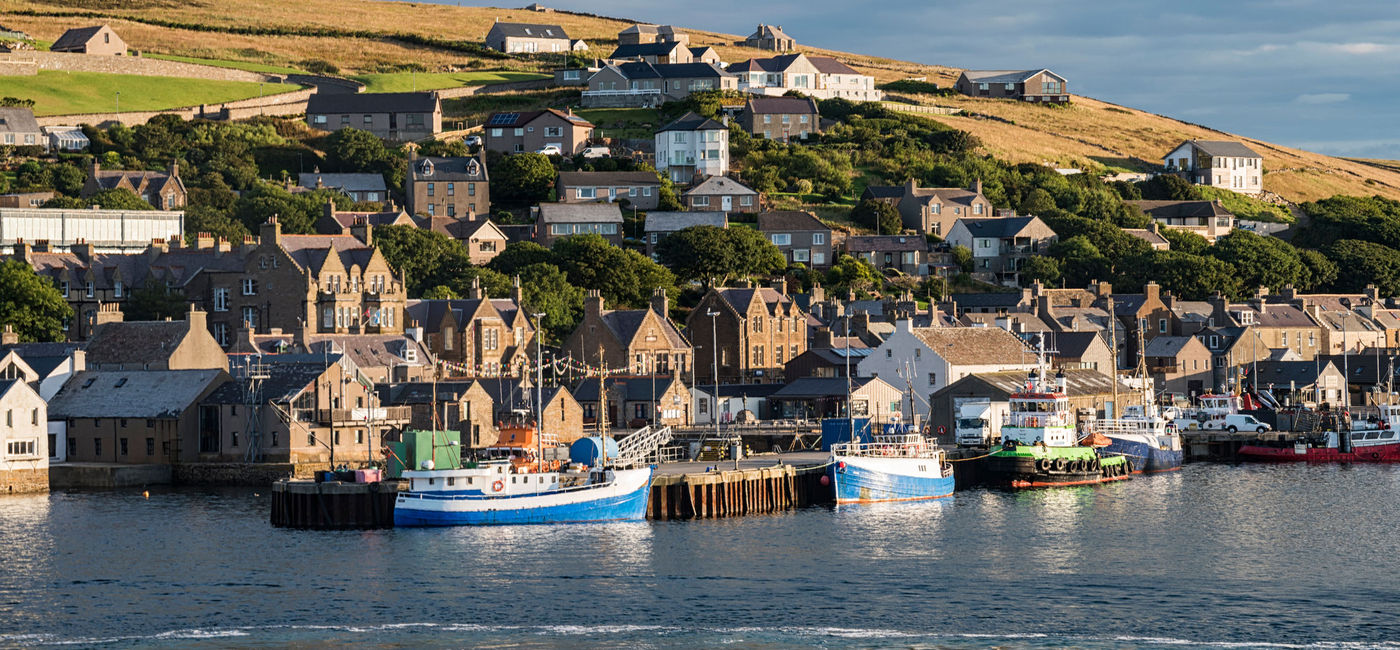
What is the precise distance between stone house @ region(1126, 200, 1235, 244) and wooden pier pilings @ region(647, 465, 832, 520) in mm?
110006

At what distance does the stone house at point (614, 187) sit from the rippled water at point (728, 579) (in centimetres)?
8502

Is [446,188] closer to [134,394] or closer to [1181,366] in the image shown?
[1181,366]

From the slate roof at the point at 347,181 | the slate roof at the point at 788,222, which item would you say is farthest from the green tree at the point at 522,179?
the slate roof at the point at 788,222

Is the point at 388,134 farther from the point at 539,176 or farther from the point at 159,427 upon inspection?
the point at 159,427

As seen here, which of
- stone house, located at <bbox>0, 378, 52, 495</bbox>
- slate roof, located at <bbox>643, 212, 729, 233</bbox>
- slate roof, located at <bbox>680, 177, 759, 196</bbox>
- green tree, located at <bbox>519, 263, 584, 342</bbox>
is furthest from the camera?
slate roof, located at <bbox>680, 177, 759, 196</bbox>

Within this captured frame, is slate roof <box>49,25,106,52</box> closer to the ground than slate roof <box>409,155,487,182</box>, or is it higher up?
higher up

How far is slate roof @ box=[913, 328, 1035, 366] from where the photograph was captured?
4154 inches

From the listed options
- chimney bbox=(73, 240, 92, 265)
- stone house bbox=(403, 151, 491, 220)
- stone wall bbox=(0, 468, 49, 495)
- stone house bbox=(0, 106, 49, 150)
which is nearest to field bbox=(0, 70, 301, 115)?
stone house bbox=(0, 106, 49, 150)

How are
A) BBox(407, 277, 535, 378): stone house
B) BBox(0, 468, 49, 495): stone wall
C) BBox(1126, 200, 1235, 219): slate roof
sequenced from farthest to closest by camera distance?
BBox(1126, 200, 1235, 219): slate roof < BBox(407, 277, 535, 378): stone house < BBox(0, 468, 49, 495): stone wall

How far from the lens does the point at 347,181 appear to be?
16225cm

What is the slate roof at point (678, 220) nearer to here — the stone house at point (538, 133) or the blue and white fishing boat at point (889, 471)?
the stone house at point (538, 133)

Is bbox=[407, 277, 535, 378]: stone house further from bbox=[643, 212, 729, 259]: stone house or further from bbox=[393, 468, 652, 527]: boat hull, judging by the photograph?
bbox=[643, 212, 729, 259]: stone house

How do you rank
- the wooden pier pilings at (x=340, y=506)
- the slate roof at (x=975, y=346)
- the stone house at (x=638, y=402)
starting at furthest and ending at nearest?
the slate roof at (x=975, y=346)
the stone house at (x=638, y=402)
the wooden pier pilings at (x=340, y=506)

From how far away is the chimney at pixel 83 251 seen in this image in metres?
122
